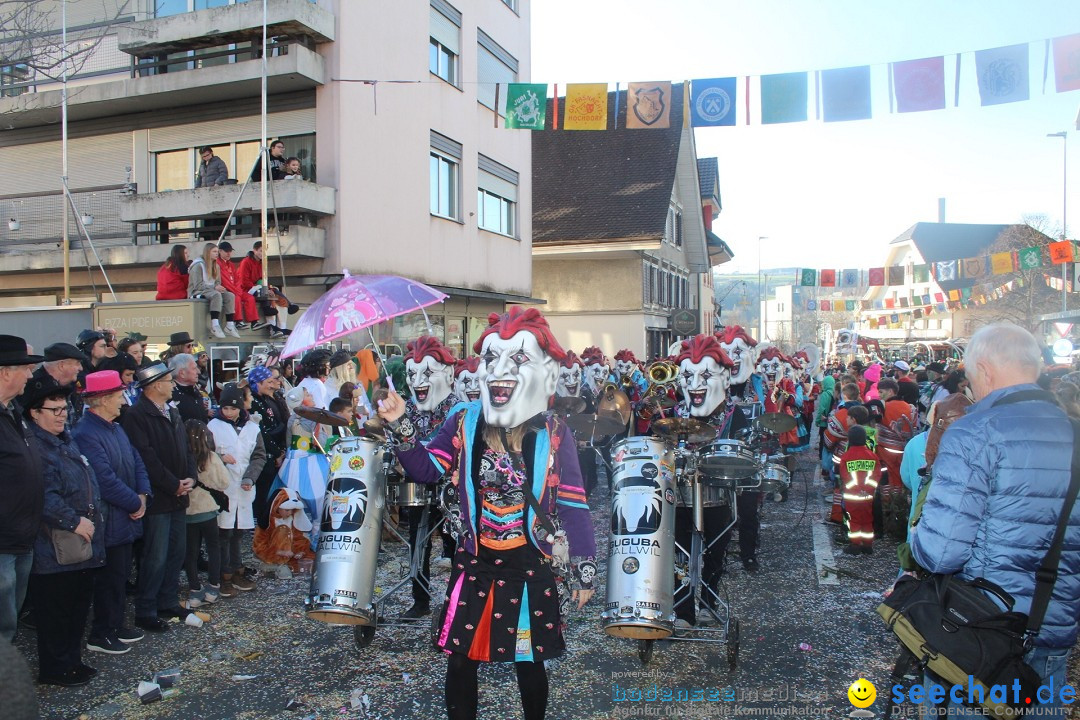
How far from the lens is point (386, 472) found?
16.9 ft

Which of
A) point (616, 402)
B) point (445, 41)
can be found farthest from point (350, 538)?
point (445, 41)

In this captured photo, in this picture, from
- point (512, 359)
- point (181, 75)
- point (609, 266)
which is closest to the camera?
point (512, 359)

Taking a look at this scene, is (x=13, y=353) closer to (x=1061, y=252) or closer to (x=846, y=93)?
(x=846, y=93)

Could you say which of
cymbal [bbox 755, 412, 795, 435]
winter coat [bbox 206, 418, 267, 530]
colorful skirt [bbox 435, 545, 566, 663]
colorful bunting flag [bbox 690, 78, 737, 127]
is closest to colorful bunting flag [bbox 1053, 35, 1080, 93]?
colorful bunting flag [bbox 690, 78, 737, 127]

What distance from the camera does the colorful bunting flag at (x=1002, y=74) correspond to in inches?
405

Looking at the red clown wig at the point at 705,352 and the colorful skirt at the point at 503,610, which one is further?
the red clown wig at the point at 705,352

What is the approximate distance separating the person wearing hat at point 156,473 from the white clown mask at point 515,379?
302 cm

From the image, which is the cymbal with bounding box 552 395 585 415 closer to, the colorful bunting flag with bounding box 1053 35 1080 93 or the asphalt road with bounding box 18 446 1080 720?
the asphalt road with bounding box 18 446 1080 720

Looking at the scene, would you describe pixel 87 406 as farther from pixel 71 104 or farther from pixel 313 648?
pixel 71 104

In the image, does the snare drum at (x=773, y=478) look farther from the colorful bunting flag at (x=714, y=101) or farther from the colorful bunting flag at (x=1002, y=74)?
the colorful bunting flag at (x=1002, y=74)

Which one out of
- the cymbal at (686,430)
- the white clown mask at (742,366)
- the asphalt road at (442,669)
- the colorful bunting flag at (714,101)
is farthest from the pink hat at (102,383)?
the colorful bunting flag at (714,101)

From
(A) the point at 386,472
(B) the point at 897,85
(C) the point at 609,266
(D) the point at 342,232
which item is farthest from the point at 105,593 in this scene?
(C) the point at 609,266

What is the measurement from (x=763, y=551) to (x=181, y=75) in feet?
40.6

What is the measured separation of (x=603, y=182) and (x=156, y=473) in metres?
22.9
